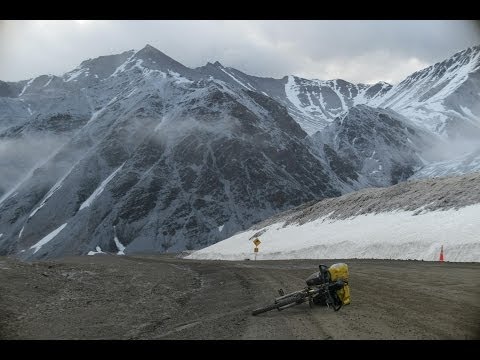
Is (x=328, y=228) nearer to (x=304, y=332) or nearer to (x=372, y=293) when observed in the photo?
(x=372, y=293)

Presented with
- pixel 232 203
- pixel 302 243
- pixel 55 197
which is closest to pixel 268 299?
pixel 302 243

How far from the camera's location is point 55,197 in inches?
7426

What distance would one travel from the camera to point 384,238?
120 feet

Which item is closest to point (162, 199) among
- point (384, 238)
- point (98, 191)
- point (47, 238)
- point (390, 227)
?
point (98, 191)

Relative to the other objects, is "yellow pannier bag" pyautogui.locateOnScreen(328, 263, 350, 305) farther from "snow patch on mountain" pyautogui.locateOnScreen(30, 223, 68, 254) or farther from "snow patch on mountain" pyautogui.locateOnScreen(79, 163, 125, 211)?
"snow patch on mountain" pyautogui.locateOnScreen(79, 163, 125, 211)

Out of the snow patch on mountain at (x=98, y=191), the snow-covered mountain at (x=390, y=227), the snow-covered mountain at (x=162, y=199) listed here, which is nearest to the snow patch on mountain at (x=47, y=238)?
the snow-covered mountain at (x=162, y=199)

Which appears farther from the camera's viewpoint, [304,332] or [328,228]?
[328,228]

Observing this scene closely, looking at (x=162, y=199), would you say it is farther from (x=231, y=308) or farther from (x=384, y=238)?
(x=231, y=308)

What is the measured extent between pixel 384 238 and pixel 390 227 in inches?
96.0

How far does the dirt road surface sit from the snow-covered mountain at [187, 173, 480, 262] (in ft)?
22.4

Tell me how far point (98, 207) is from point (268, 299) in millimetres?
167892

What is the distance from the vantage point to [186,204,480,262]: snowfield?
29547mm

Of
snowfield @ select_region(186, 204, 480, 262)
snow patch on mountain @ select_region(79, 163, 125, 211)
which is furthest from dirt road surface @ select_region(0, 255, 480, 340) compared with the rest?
snow patch on mountain @ select_region(79, 163, 125, 211)
